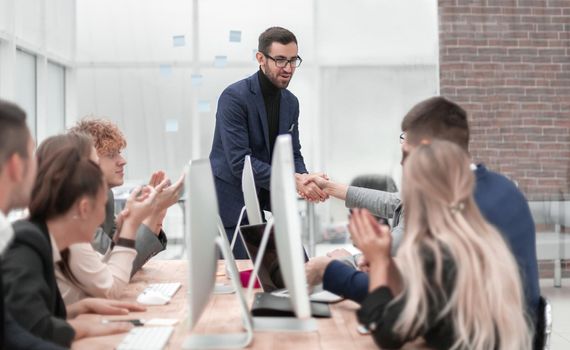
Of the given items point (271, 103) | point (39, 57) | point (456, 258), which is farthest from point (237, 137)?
point (39, 57)

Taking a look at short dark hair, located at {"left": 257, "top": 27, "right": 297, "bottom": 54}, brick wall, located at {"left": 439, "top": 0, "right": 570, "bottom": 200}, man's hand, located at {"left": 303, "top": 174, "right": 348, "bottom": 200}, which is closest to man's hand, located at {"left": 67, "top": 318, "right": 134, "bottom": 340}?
man's hand, located at {"left": 303, "top": 174, "right": 348, "bottom": 200}

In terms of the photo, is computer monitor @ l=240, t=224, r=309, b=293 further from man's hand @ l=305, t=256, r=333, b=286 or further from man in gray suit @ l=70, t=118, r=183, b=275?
man in gray suit @ l=70, t=118, r=183, b=275

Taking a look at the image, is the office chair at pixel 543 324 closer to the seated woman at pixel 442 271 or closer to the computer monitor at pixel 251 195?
the seated woman at pixel 442 271

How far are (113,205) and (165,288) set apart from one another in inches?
24.3

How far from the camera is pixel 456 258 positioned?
4.47ft

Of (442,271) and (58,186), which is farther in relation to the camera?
(58,186)

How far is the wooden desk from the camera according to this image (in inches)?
60.3

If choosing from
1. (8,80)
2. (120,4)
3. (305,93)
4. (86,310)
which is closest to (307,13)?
(305,93)

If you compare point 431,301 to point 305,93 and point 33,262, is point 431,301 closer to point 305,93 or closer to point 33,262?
point 33,262

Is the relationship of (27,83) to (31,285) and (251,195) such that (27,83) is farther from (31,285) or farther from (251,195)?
(31,285)

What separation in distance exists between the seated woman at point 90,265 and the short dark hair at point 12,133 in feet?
1.19

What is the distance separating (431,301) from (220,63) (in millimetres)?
6099

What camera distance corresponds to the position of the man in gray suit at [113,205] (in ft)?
7.27

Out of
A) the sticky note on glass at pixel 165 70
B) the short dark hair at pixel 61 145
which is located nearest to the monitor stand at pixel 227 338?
the short dark hair at pixel 61 145
